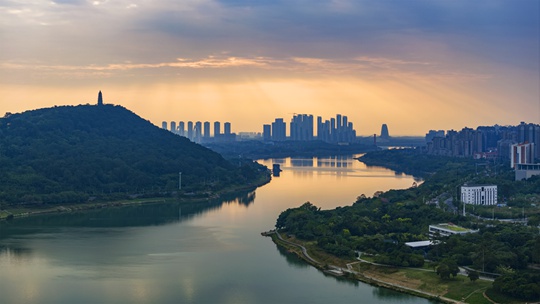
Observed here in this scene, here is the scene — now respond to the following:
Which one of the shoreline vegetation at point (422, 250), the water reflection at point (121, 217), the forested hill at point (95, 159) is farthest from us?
the forested hill at point (95, 159)

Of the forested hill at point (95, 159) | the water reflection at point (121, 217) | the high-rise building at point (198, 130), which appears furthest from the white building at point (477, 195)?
the high-rise building at point (198, 130)

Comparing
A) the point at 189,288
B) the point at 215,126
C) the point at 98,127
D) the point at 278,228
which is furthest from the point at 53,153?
the point at 215,126

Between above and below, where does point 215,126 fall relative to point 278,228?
above

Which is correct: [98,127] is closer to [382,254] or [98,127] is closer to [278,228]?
[278,228]

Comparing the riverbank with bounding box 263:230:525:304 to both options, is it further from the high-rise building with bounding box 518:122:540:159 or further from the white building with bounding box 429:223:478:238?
the high-rise building with bounding box 518:122:540:159

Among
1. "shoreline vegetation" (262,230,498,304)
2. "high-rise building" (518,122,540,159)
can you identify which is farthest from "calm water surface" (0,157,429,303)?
"high-rise building" (518,122,540,159)

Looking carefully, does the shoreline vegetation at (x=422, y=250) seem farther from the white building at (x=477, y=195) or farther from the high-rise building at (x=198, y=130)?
the high-rise building at (x=198, y=130)
